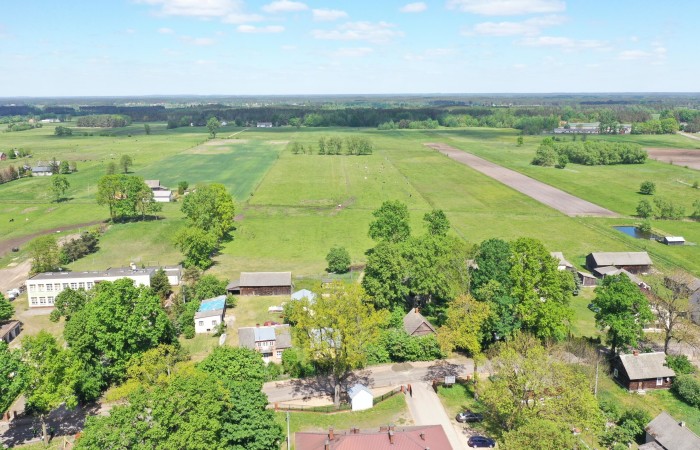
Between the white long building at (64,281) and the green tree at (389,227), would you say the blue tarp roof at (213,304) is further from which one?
the green tree at (389,227)

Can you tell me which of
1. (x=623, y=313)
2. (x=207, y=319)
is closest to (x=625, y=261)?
(x=623, y=313)

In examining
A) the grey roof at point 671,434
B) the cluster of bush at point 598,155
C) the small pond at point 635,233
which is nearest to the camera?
the grey roof at point 671,434

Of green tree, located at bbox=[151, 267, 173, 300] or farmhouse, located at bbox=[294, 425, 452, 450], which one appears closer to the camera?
farmhouse, located at bbox=[294, 425, 452, 450]

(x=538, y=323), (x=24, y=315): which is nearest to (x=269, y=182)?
(x=24, y=315)

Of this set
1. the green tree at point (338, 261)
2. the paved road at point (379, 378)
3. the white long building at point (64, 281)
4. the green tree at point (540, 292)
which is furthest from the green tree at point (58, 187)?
the green tree at point (540, 292)

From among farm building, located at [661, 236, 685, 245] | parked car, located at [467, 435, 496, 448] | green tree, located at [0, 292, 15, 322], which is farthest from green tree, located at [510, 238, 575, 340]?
green tree, located at [0, 292, 15, 322]

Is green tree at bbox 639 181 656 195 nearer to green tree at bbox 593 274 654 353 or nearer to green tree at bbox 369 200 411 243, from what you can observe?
green tree at bbox 369 200 411 243
